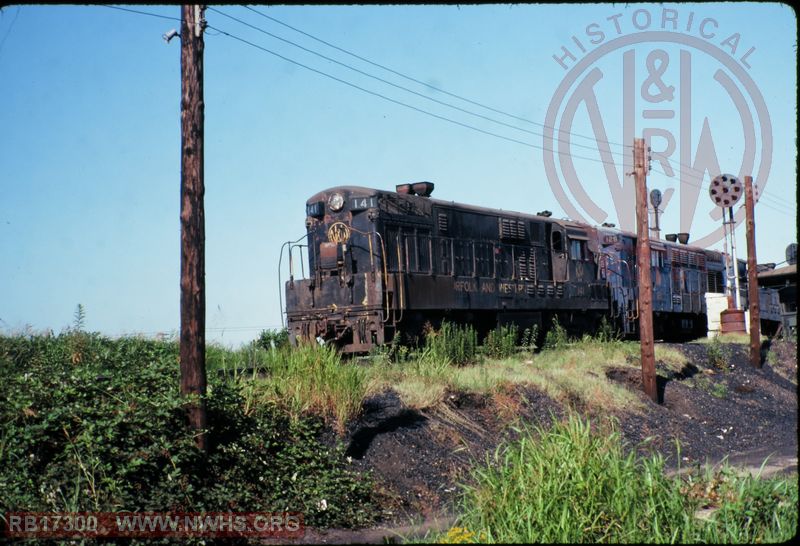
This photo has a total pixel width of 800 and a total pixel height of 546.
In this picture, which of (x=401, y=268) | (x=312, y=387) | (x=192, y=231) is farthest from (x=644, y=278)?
(x=192, y=231)

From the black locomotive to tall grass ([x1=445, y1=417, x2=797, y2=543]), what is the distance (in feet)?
30.2

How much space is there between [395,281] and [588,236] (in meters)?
8.90

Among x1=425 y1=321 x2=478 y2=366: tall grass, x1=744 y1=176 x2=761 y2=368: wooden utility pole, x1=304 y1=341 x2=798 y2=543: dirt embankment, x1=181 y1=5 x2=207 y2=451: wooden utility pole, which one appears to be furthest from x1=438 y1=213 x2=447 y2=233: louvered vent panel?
x1=181 y1=5 x2=207 y2=451: wooden utility pole

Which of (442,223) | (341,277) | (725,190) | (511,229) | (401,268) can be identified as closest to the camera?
(401,268)

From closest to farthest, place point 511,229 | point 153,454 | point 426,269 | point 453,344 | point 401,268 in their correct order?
point 153,454 < point 453,344 < point 401,268 < point 426,269 < point 511,229

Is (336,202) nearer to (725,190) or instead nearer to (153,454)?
(153,454)

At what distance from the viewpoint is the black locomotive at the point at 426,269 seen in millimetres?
16828

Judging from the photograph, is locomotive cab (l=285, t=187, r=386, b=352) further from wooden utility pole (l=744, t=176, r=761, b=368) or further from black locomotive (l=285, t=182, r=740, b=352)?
wooden utility pole (l=744, t=176, r=761, b=368)

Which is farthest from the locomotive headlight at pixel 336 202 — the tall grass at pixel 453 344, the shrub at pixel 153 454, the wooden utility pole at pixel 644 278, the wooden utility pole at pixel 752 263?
the wooden utility pole at pixel 752 263

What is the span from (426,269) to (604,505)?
11.4m

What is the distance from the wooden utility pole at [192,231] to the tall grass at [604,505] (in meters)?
3.21

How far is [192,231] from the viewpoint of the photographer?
28.2 ft

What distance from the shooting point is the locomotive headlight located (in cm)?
1770

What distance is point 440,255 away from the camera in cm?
1817
